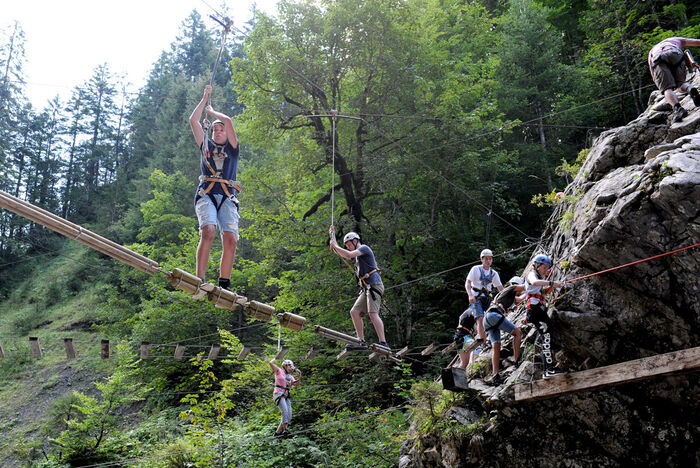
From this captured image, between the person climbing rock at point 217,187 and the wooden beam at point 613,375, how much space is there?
434 cm

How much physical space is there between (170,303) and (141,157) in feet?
74.1

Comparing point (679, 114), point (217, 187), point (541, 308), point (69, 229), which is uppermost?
point (679, 114)

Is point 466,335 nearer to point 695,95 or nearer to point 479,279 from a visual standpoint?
point 479,279

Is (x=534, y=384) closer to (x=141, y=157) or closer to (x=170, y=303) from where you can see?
(x=170, y=303)

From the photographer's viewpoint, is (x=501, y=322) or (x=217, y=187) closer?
(x=217, y=187)

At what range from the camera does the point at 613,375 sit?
20.3 ft

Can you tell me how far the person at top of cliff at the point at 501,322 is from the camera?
7.47 meters

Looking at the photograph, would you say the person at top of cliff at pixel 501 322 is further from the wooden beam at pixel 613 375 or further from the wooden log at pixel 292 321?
the wooden log at pixel 292 321

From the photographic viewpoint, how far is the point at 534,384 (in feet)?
22.7

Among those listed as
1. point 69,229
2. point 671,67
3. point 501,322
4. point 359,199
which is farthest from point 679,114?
point 359,199

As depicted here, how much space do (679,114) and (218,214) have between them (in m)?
7.13

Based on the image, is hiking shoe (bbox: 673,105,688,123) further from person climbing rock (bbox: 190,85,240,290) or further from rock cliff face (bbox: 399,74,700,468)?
person climbing rock (bbox: 190,85,240,290)

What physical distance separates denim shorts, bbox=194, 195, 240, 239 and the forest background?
258 inches

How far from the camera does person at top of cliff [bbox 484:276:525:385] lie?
24.5ft
